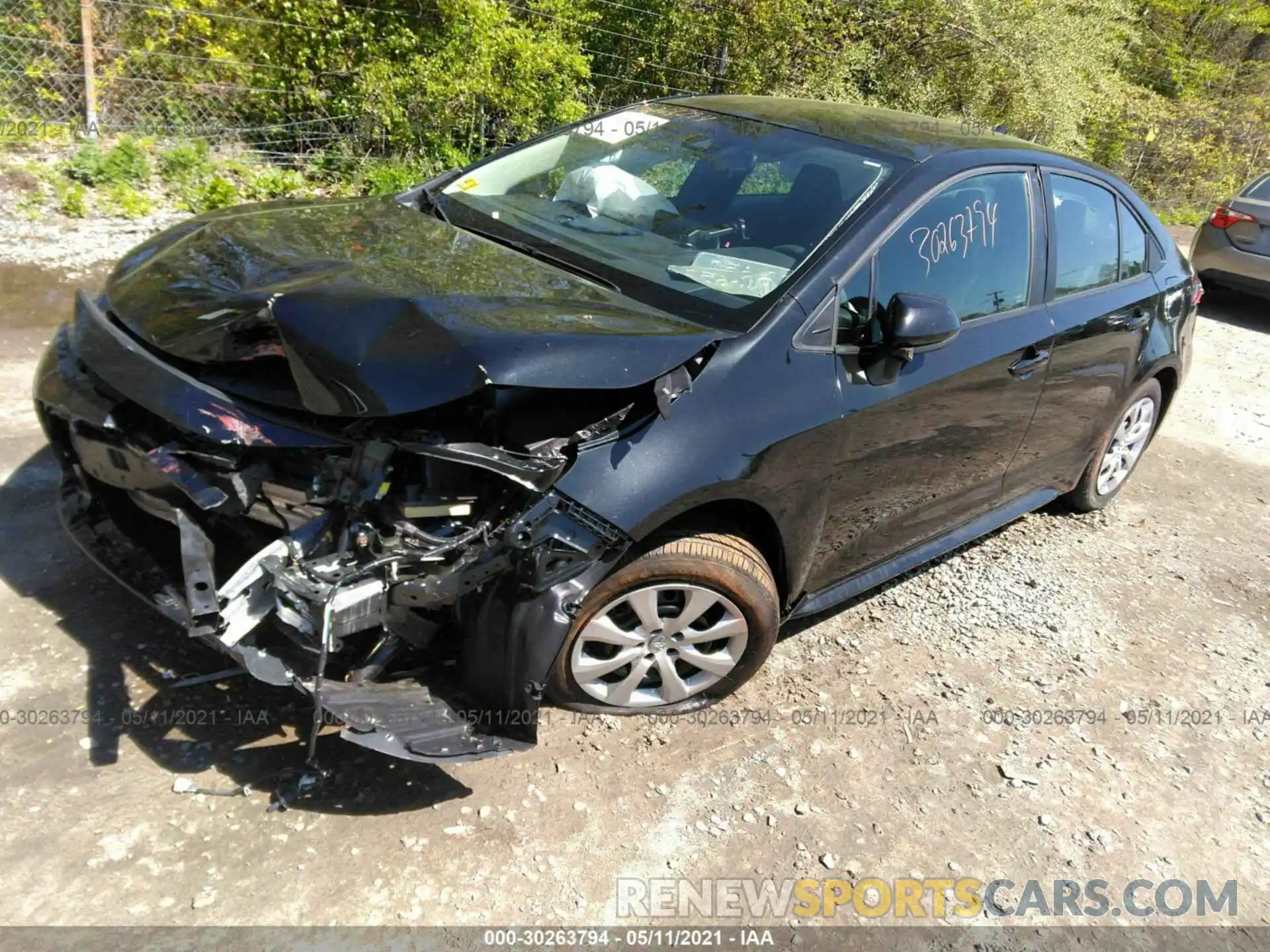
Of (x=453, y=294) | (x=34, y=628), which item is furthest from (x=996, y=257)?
(x=34, y=628)

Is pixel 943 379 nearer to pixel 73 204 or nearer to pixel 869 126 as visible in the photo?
pixel 869 126

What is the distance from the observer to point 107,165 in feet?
21.9

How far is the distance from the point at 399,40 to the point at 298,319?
5757 millimetres

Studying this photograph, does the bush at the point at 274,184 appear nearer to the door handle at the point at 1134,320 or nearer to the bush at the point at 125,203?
the bush at the point at 125,203

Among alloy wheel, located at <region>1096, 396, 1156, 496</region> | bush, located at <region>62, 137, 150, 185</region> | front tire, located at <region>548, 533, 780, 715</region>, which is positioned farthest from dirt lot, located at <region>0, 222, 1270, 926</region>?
bush, located at <region>62, 137, 150, 185</region>

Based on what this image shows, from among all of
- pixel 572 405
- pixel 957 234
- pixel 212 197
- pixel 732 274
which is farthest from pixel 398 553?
pixel 212 197

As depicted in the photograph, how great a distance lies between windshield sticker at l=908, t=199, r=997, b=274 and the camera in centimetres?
320

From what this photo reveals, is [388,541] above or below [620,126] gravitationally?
below

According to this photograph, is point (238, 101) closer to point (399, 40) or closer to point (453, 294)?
point (399, 40)

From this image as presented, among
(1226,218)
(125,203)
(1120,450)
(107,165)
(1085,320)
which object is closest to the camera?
(1085,320)

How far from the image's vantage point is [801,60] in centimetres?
983

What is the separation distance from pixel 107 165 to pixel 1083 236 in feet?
20.9

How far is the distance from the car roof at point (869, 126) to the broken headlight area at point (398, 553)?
63.1 inches

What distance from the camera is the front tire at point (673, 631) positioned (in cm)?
273
